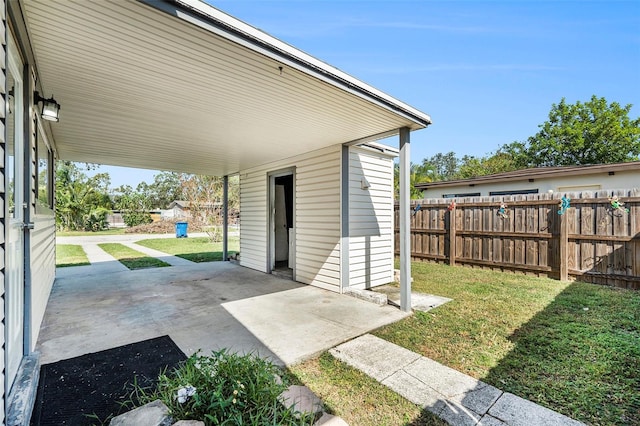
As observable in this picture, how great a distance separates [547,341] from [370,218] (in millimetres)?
3168

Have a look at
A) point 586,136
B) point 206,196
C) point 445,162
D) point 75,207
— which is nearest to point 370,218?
point 206,196

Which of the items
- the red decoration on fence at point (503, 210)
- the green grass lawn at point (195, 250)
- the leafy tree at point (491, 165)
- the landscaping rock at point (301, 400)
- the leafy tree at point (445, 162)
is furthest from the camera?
the leafy tree at point (445, 162)

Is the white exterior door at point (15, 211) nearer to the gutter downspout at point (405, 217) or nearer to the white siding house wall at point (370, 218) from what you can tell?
the gutter downspout at point (405, 217)

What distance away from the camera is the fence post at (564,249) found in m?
5.33

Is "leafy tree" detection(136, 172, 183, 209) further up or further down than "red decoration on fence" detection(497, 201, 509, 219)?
further up

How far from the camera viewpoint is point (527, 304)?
4035 millimetres

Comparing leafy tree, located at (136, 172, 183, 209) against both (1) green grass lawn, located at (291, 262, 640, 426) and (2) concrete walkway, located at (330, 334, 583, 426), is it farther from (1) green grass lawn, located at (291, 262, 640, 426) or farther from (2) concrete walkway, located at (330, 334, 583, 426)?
(2) concrete walkway, located at (330, 334, 583, 426)

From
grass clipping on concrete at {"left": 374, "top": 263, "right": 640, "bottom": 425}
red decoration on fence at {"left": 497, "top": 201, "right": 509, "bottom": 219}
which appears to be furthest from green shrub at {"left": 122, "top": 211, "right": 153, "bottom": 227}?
red decoration on fence at {"left": 497, "top": 201, "right": 509, "bottom": 219}

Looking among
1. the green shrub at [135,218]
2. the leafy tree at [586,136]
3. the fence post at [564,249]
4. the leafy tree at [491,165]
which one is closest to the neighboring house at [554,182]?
the fence post at [564,249]

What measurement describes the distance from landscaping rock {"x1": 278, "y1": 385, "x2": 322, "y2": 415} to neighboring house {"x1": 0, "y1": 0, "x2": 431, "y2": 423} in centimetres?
147

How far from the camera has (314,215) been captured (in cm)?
560

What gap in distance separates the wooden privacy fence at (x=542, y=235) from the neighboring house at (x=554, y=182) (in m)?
3.98

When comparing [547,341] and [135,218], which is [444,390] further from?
[135,218]

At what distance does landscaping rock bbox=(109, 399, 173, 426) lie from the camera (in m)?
1.56
